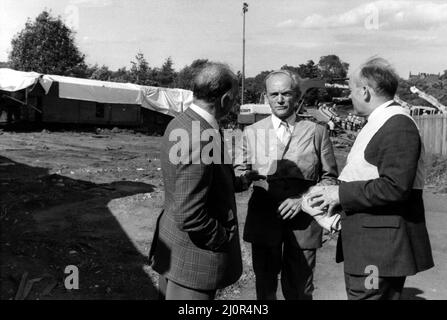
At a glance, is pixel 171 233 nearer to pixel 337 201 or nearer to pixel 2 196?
pixel 337 201

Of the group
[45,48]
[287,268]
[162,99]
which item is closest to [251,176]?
[287,268]

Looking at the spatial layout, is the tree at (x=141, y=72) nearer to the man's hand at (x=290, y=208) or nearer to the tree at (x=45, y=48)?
the tree at (x=45, y=48)

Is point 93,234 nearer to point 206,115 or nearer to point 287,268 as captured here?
point 287,268

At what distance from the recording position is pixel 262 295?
331 cm

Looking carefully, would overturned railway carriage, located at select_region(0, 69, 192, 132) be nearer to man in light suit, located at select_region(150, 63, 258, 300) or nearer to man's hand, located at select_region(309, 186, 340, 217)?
man in light suit, located at select_region(150, 63, 258, 300)

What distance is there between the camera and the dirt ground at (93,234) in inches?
176

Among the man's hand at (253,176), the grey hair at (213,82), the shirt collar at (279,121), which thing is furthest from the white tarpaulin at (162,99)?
the grey hair at (213,82)

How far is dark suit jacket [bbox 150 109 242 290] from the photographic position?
224 centimetres

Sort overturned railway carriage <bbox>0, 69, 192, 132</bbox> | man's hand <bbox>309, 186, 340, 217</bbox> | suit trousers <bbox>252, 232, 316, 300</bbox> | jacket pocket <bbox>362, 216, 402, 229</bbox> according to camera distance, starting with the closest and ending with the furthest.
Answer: jacket pocket <bbox>362, 216, 402, 229</bbox> < man's hand <bbox>309, 186, 340, 217</bbox> < suit trousers <bbox>252, 232, 316, 300</bbox> < overturned railway carriage <bbox>0, 69, 192, 132</bbox>

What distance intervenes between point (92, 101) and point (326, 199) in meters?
22.3

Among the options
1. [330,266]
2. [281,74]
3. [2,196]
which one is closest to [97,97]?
[2,196]

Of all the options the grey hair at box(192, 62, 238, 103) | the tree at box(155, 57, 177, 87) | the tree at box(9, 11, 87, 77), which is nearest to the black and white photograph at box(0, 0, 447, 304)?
the grey hair at box(192, 62, 238, 103)
